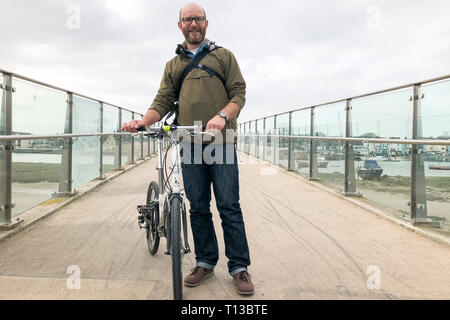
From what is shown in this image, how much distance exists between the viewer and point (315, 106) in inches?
284

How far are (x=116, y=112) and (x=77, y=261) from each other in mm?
6633

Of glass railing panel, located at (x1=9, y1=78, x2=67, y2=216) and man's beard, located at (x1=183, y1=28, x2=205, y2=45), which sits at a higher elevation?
man's beard, located at (x1=183, y1=28, x2=205, y2=45)

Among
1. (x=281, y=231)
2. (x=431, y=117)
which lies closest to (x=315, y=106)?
(x=431, y=117)

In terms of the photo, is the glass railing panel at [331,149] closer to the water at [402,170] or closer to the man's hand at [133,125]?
the water at [402,170]

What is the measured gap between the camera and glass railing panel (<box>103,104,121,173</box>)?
761 centimetres

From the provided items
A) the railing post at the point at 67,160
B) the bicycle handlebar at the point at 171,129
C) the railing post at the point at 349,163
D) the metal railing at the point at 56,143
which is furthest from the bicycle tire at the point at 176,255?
the railing post at the point at 349,163

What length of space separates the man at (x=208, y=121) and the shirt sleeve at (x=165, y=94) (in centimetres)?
9

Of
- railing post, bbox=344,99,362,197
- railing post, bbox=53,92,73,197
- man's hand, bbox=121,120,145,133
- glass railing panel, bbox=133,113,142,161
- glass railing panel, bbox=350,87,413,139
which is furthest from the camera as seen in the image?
glass railing panel, bbox=133,113,142,161

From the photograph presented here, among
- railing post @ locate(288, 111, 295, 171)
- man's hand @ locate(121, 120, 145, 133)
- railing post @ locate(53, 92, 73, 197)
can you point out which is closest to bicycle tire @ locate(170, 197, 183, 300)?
man's hand @ locate(121, 120, 145, 133)

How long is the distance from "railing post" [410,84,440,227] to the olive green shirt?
2.33 meters

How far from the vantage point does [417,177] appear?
396cm

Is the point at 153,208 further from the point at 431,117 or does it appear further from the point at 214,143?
the point at 431,117

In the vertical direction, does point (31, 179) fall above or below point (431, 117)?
below

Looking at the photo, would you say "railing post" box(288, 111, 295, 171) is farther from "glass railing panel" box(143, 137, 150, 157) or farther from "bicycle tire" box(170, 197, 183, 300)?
"bicycle tire" box(170, 197, 183, 300)
